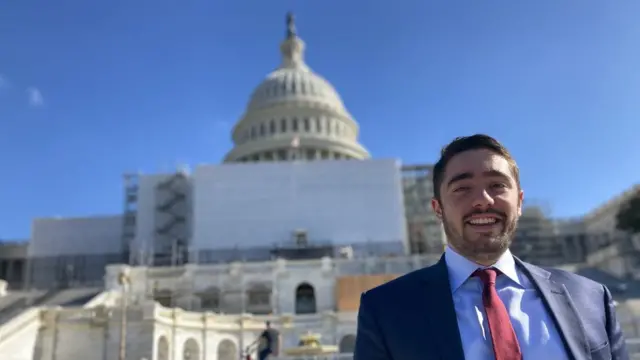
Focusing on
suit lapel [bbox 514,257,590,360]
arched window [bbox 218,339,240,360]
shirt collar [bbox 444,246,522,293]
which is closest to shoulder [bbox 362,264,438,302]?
shirt collar [bbox 444,246,522,293]

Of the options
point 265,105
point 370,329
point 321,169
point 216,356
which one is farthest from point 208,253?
point 370,329

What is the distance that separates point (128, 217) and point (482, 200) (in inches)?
3076

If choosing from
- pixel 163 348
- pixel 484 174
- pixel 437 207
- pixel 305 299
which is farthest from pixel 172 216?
pixel 484 174

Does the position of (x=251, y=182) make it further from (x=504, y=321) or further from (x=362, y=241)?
(x=504, y=321)

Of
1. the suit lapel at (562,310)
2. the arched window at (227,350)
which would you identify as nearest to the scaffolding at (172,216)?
the arched window at (227,350)

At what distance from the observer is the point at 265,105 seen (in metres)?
87.0

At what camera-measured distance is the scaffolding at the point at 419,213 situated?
74.2m

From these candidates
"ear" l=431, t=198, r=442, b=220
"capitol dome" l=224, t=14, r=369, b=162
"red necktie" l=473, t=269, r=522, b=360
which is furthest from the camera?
"capitol dome" l=224, t=14, r=369, b=162

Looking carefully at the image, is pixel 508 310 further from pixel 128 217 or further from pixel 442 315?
pixel 128 217

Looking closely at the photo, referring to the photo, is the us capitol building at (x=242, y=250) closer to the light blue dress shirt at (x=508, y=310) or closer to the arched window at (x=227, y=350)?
the arched window at (x=227, y=350)

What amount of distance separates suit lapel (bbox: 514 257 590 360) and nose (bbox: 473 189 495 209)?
1.76 feet

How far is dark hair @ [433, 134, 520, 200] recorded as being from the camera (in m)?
3.63

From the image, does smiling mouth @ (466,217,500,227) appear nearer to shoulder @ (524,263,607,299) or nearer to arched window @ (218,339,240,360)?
shoulder @ (524,263,607,299)

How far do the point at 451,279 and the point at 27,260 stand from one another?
8056 centimetres
